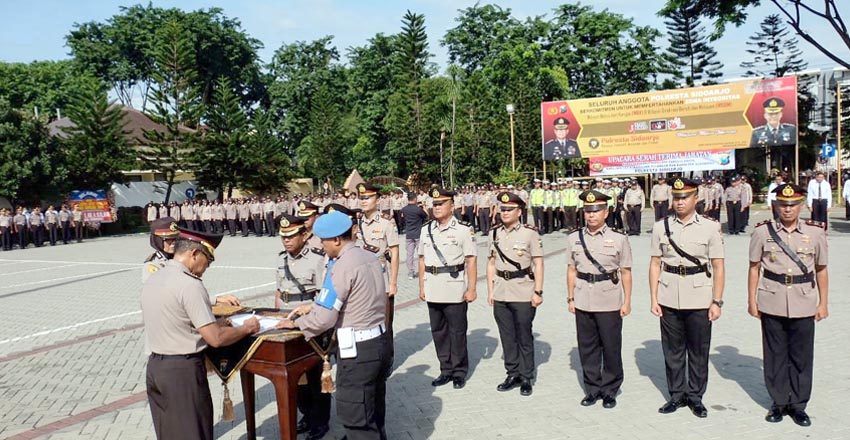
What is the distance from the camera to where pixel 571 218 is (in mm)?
20062

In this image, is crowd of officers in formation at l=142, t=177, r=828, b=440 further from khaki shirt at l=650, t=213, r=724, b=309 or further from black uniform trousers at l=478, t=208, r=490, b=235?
black uniform trousers at l=478, t=208, r=490, b=235

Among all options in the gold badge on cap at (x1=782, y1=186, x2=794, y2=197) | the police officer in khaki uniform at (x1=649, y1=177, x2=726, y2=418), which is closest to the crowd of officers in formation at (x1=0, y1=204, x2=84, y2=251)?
the police officer in khaki uniform at (x1=649, y1=177, x2=726, y2=418)

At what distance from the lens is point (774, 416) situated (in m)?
4.66

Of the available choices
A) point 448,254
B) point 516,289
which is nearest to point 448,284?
point 448,254

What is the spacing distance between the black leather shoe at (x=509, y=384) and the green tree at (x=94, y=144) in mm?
30212

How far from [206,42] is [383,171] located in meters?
17.7

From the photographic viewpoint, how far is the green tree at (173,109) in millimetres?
33094

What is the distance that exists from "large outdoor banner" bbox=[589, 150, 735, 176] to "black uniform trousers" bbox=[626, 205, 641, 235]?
25.6 ft

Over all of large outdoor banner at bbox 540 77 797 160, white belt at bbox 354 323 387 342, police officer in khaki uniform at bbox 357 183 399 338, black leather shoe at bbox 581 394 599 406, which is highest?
large outdoor banner at bbox 540 77 797 160

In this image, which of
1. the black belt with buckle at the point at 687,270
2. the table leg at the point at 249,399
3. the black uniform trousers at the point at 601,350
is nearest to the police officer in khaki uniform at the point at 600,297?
the black uniform trousers at the point at 601,350

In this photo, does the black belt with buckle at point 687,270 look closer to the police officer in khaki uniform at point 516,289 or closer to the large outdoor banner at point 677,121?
the police officer in khaki uniform at point 516,289

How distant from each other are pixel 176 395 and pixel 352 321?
40.5 inches

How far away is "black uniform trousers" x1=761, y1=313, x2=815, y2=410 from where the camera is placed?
15.2ft

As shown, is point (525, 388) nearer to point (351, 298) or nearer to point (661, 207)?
point (351, 298)
